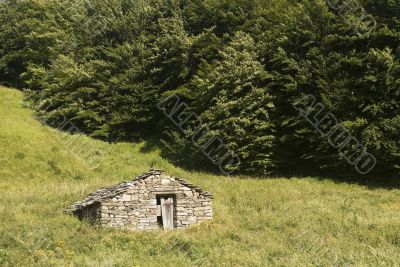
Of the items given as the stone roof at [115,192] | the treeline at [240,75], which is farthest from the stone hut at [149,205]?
the treeline at [240,75]

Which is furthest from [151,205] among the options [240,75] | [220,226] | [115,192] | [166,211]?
[240,75]

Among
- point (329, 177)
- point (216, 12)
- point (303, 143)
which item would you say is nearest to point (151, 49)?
point (216, 12)

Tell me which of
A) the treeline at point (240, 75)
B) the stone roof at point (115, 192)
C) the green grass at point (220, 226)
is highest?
the treeline at point (240, 75)

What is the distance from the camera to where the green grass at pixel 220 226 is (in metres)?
15.4

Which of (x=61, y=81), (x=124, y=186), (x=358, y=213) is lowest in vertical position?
(x=358, y=213)

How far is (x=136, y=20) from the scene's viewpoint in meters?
47.9

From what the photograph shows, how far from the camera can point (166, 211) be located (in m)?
21.9

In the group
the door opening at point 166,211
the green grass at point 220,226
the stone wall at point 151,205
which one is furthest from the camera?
the door opening at point 166,211

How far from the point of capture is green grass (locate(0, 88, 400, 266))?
1537cm

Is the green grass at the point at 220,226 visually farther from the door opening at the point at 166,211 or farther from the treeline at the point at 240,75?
the treeline at the point at 240,75

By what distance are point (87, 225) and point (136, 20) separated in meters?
31.3

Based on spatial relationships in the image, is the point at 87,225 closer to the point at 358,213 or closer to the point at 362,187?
the point at 358,213

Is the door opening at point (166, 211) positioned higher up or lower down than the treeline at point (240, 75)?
lower down

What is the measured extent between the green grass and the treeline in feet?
10.8
